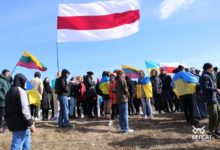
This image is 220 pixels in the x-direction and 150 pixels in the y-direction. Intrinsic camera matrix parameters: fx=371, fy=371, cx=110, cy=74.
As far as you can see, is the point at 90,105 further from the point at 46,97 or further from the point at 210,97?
the point at 210,97

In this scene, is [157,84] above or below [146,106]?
above

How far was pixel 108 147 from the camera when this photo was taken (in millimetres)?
11633

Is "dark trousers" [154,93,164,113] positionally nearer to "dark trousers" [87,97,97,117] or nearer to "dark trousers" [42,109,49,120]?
"dark trousers" [87,97,97,117]

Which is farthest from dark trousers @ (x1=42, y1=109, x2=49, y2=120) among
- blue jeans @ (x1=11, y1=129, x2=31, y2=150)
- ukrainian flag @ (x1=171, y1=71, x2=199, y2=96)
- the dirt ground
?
blue jeans @ (x1=11, y1=129, x2=31, y2=150)

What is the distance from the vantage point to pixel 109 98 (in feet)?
53.3

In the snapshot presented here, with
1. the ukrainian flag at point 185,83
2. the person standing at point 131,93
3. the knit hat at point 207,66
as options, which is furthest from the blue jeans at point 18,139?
the person standing at point 131,93

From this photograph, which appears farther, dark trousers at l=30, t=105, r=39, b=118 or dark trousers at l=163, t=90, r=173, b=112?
dark trousers at l=163, t=90, r=173, b=112

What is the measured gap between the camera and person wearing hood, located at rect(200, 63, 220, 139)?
1148 cm

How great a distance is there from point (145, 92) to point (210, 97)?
4.31 meters

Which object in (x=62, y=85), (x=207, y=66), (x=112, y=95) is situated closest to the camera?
(x=207, y=66)

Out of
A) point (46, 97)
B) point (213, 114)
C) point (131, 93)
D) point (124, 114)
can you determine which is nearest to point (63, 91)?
point (124, 114)

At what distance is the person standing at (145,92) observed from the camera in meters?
15.5

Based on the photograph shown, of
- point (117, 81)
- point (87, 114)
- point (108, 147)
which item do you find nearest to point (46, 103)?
point (87, 114)

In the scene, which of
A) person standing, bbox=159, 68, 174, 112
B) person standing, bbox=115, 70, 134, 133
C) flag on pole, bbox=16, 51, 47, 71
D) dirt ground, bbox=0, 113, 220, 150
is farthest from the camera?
person standing, bbox=159, 68, 174, 112
